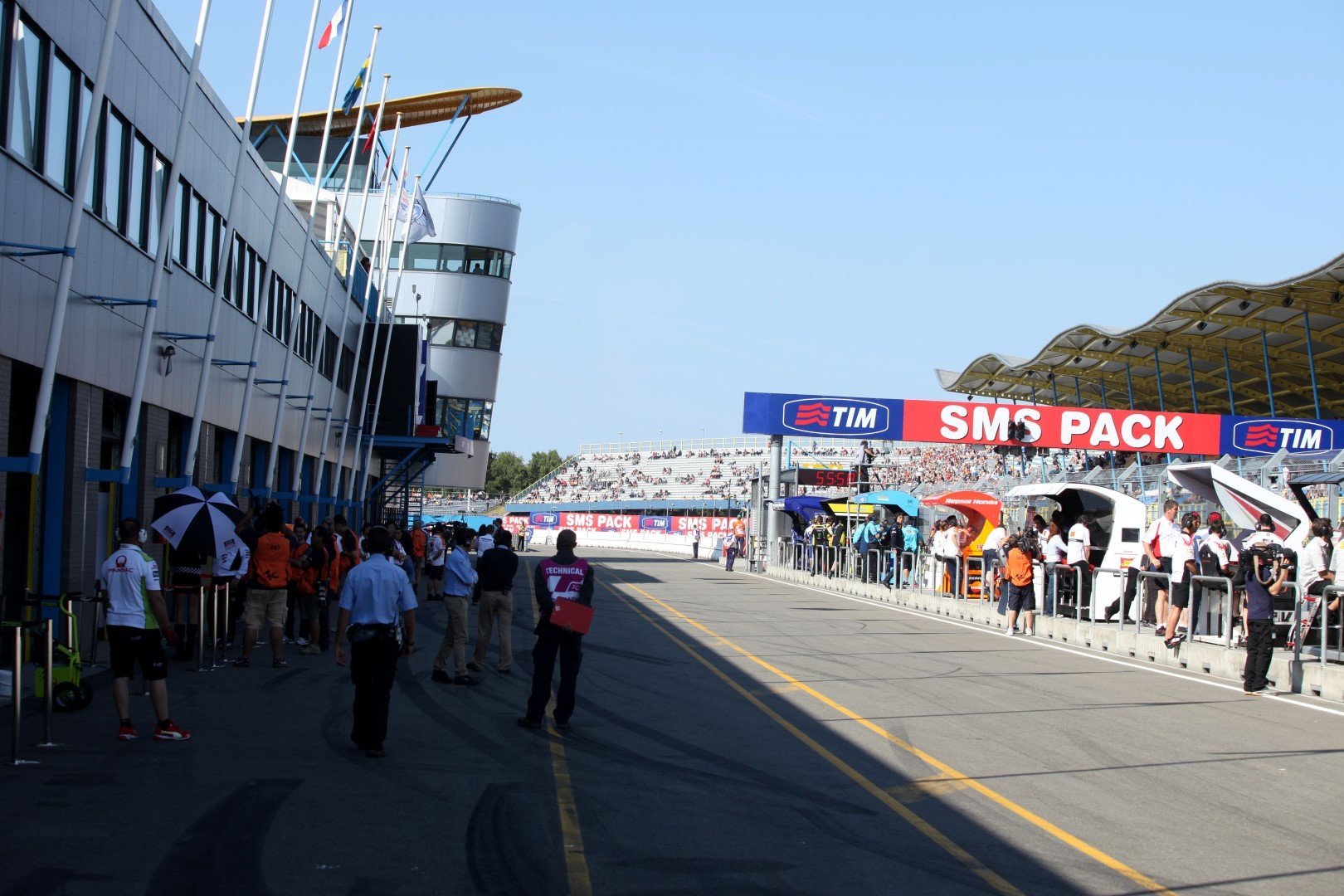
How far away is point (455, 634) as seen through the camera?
14328 mm

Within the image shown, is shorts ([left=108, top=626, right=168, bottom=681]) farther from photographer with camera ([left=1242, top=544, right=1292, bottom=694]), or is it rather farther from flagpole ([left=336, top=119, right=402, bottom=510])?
flagpole ([left=336, top=119, right=402, bottom=510])

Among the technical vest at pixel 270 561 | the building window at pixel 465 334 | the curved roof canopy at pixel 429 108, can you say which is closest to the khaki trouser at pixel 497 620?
the technical vest at pixel 270 561

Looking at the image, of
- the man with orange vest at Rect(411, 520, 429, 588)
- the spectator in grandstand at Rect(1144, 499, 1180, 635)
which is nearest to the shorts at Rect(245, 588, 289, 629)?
the spectator in grandstand at Rect(1144, 499, 1180, 635)

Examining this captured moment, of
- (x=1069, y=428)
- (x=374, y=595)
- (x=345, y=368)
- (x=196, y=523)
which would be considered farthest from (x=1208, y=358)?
(x=374, y=595)

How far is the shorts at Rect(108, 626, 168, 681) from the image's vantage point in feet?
32.6

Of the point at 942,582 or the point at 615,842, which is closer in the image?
the point at 615,842

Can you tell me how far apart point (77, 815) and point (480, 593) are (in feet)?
23.6

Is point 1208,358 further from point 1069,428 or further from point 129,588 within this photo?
point 129,588

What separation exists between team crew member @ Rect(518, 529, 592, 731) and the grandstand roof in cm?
3015

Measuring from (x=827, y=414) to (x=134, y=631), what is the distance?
113 feet

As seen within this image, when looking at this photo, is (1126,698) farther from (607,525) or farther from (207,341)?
(607,525)

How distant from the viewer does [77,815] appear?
7574 mm

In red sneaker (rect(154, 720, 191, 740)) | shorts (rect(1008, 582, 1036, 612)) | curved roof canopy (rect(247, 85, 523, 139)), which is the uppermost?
curved roof canopy (rect(247, 85, 523, 139))

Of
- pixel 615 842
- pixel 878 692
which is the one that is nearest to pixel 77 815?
pixel 615 842
